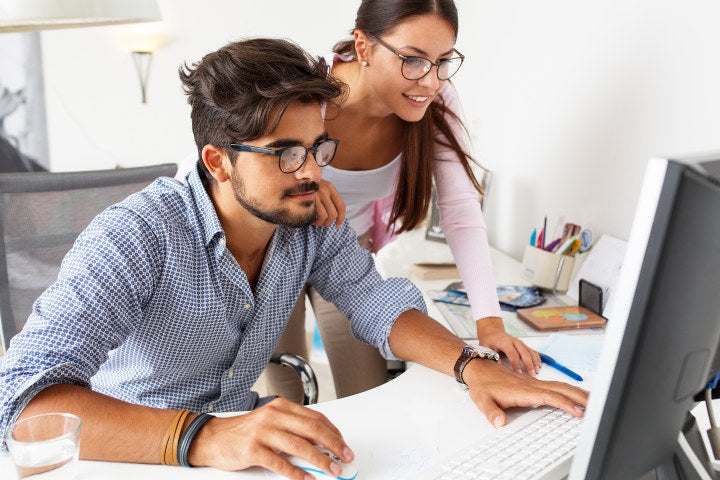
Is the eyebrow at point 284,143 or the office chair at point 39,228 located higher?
the eyebrow at point 284,143

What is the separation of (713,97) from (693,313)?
873mm

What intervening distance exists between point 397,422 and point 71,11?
33.4 inches

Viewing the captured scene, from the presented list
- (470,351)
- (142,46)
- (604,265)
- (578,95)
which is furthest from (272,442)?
(142,46)

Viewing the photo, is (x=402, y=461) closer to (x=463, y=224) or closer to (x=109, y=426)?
(x=109, y=426)

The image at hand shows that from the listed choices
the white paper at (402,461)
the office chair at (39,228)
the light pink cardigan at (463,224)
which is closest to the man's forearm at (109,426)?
the white paper at (402,461)

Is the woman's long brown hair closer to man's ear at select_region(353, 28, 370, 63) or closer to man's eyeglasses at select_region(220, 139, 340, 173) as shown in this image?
man's ear at select_region(353, 28, 370, 63)

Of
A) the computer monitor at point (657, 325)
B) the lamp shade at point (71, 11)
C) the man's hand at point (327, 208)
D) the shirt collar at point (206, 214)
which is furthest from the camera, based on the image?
the man's hand at point (327, 208)

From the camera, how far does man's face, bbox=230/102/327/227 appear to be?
3.59 ft

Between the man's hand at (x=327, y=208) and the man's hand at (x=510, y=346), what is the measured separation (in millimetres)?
381

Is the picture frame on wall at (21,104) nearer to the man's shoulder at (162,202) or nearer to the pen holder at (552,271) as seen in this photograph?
the man's shoulder at (162,202)

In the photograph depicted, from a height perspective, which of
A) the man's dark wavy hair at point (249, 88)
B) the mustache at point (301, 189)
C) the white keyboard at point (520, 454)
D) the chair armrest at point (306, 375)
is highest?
the man's dark wavy hair at point (249, 88)

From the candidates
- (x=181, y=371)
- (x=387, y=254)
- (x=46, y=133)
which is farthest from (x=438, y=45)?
(x=46, y=133)

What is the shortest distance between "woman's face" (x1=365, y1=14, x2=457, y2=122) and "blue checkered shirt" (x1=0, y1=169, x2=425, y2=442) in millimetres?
306

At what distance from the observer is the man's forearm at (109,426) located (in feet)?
2.79
